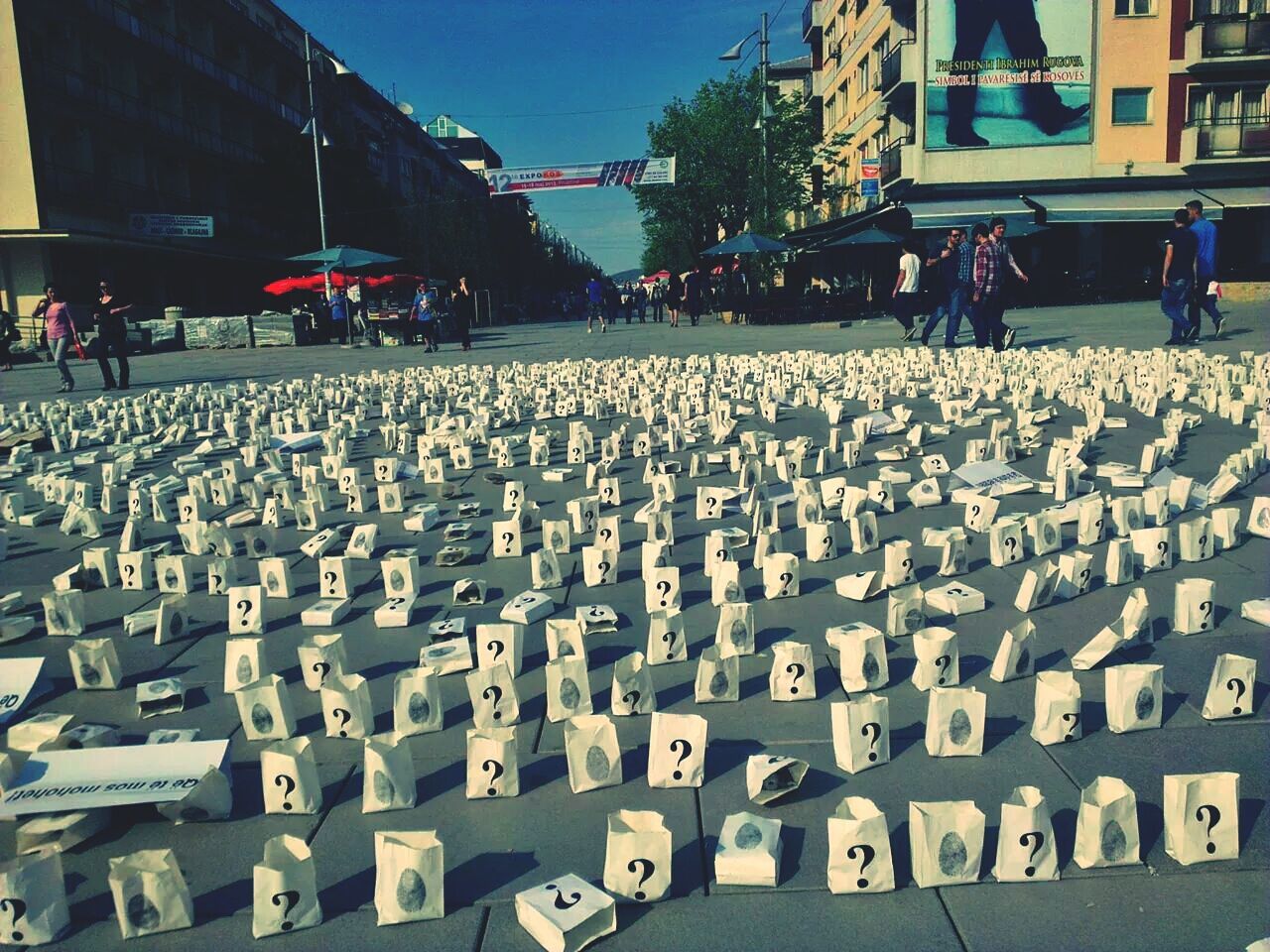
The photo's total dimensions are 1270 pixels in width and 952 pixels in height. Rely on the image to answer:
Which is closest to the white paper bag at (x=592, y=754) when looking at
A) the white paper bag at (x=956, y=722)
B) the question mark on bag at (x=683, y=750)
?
the question mark on bag at (x=683, y=750)

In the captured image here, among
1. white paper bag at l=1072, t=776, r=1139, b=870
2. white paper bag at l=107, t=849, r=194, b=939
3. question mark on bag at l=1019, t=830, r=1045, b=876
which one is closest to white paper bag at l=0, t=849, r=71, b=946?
white paper bag at l=107, t=849, r=194, b=939

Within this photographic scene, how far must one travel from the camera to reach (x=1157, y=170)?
3591 centimetres

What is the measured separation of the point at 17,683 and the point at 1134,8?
4135cm

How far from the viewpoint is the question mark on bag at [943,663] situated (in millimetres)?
3350

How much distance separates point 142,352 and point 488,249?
105ft

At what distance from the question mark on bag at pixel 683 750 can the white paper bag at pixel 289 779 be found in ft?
3.17

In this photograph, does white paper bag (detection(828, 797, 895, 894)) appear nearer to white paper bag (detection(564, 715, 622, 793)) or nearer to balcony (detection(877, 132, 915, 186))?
white paper bag (detection(564, 715, 622, 793))

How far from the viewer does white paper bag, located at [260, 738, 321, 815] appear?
8.87ft

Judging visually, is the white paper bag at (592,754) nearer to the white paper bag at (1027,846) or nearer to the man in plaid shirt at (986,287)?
the white paper bag at (1027,846)

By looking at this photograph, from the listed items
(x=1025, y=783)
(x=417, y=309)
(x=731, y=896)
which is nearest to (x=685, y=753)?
(x=731, y=896)

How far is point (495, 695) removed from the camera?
10.5 ft

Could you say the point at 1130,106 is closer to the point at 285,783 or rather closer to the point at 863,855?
the point at 863,855

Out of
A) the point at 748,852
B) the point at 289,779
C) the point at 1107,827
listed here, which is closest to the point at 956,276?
A: the point at 1107,827

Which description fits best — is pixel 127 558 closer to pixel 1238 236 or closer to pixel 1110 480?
pixel 1110 480
